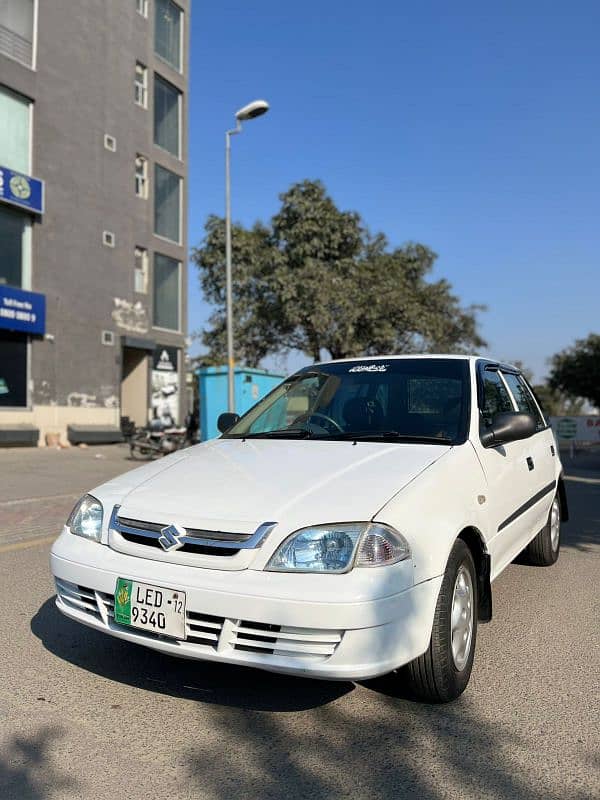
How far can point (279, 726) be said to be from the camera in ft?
9.30

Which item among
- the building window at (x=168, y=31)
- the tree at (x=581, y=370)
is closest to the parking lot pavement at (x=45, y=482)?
the building window at (x=168, y=31)

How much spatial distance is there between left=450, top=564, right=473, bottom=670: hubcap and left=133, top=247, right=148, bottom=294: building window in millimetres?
21111

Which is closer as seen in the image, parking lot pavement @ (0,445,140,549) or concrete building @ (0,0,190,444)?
parking lot pavement @ (0,445,140,549)

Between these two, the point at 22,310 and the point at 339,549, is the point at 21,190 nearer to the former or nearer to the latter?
the point at 22,310

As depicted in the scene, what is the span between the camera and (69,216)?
20.0 metres

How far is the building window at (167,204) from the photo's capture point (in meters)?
24.1

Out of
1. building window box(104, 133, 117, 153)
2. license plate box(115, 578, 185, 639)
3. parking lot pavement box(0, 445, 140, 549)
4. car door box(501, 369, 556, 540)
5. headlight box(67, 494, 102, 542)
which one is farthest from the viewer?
building window box(104, 133, 117, 153)

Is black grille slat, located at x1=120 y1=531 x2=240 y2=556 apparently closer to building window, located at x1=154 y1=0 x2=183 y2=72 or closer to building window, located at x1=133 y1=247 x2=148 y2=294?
building window, located at x1=133 y1=247 x2=148 y2=294

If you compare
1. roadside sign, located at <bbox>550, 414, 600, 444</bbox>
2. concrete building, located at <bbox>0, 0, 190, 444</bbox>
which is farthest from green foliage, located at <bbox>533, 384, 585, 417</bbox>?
concrete building, located at <bbox>0, 0, 190, 444</bbox>

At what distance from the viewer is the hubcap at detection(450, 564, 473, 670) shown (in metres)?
3.08

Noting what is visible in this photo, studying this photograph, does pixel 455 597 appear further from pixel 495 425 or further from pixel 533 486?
pixel 533 486

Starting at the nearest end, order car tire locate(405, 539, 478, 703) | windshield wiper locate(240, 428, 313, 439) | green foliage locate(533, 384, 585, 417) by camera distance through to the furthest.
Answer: car tire locate(405, 539, 478, 703) → windshield wiper locate(240, 428, 313, 439) → green foliage locate(533, 384, 585, 417)

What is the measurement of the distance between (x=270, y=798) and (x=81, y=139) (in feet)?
69.8

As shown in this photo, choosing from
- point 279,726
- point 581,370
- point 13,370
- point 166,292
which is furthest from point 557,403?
point 279,726
